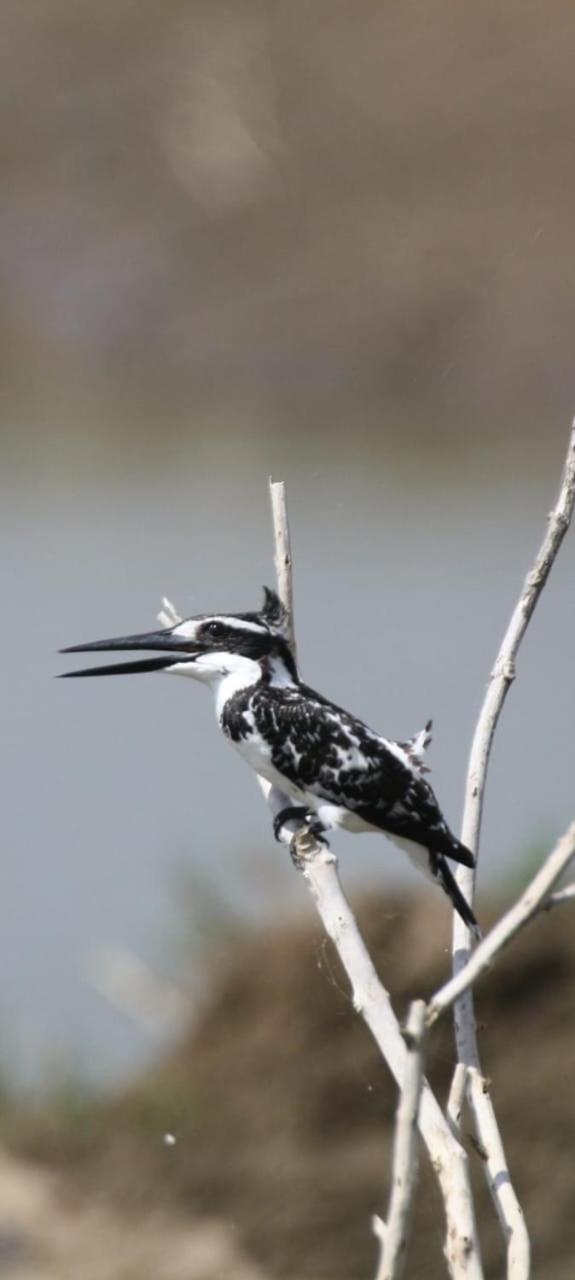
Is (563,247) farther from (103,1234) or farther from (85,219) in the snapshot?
(103,1234)

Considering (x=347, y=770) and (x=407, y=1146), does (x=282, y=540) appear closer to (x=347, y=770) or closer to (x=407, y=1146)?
(x=347, y=770)

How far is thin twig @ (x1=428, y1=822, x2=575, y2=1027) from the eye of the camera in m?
1.10

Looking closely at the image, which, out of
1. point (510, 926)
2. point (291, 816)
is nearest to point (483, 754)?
point (291, 816)

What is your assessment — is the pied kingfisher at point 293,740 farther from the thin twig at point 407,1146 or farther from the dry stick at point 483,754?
the thin twig at point 407,1146

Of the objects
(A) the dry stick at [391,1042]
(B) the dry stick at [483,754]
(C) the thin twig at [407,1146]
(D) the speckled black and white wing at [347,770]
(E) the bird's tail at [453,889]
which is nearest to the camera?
(C) the thin twig at [407,1146]

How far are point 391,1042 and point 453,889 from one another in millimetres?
384

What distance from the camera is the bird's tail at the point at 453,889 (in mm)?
1629

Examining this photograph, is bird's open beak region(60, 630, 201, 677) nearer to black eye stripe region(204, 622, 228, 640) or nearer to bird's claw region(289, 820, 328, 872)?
black eye stripe region(204, 622, 228, 640)

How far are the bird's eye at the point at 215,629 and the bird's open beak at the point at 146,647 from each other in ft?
0.06

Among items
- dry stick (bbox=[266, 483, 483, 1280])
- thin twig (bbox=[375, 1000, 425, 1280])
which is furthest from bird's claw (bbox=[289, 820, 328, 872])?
thin twig (bbox=[375, 1000, 425, 1280])

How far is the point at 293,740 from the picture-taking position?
186 cm

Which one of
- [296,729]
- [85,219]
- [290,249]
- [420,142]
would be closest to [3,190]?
[85,219]

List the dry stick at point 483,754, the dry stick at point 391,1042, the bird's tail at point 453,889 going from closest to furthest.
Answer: the dry stick at point 391,1042, the dry stick at point 483,754, the bird's tail at point 453,889

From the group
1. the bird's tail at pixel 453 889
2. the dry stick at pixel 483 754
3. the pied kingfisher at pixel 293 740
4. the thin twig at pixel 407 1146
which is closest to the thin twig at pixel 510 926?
the thin twig at pixel 407 1146
